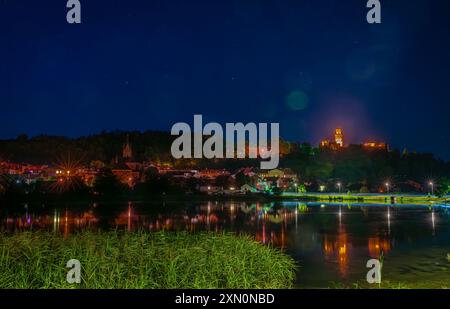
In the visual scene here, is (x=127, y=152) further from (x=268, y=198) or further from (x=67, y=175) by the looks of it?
(x=268, y=198)

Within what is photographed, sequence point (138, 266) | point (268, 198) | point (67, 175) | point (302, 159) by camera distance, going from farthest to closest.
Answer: point (302, 159), point (67, 175), point (268, 198), point (138, 266)

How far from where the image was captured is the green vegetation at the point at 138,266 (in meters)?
12.5

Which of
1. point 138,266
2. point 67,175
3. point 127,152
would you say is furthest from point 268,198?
point 127,152

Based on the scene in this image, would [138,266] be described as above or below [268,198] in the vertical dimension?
above

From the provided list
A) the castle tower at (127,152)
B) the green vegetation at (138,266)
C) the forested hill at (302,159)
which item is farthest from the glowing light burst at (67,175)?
the green vegetation at (138,266)

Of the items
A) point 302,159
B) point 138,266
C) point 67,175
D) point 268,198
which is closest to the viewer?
point 138,266

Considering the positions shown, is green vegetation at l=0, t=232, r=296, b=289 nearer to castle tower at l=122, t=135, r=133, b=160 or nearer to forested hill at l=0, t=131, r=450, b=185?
forested hill at l=0, t=131, r=450, b=185

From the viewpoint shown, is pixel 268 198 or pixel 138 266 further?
pixel 268 198

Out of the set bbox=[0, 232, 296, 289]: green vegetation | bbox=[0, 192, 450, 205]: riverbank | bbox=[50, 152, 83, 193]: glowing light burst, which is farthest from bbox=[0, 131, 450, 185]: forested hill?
bbox=[0, 232, 296, 289]: green vegetation

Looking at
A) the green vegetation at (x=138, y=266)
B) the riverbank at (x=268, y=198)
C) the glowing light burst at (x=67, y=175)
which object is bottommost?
the riverbank at (x=268, y=198)

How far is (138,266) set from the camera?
13.5 meters

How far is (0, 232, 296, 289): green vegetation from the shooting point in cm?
1255

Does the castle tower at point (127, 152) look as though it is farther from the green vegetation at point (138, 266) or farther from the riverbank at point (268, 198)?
the green vegetation at point (138, 266)

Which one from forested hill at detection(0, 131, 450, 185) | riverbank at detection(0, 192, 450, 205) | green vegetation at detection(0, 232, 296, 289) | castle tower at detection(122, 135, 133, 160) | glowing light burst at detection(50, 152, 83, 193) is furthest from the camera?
castle tower at detection(122, 135, 133, 160)
